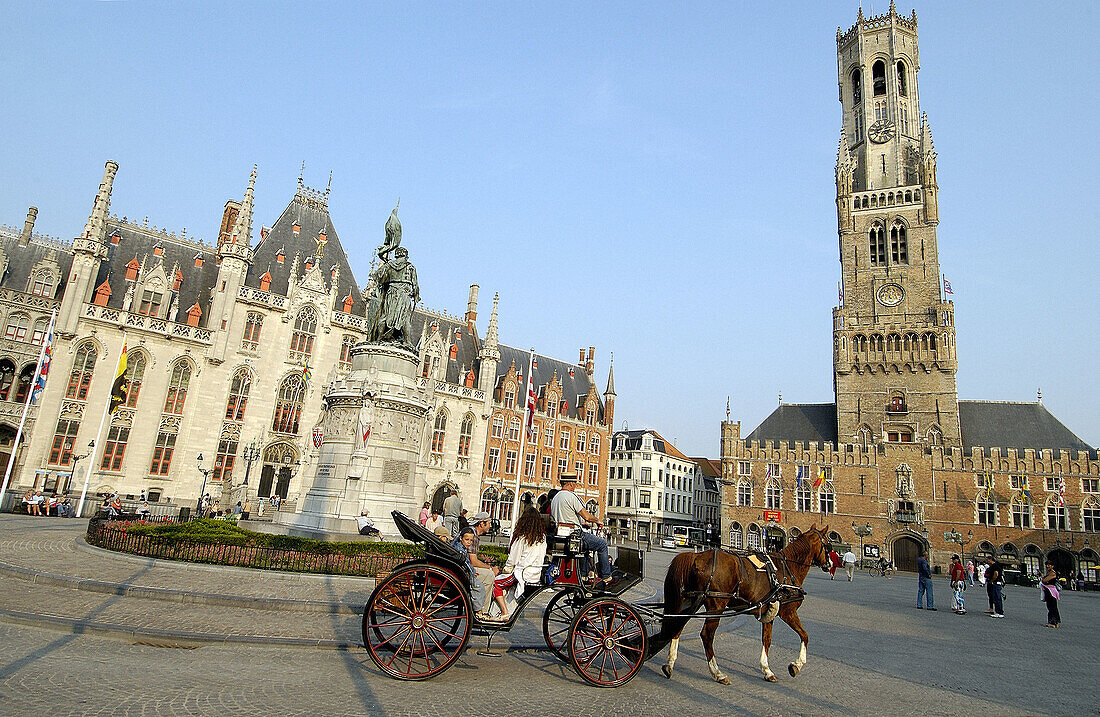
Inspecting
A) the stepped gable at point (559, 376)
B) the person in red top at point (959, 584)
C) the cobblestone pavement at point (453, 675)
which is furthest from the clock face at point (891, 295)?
the cobblestone pavement at point (453, 675)

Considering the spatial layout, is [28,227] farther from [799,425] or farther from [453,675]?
[799,425]

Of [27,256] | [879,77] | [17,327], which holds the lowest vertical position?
[17,327]

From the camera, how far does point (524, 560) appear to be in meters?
7.42

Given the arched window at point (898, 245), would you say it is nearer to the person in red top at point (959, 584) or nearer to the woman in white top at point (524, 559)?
the person in red top at point (959, 584)

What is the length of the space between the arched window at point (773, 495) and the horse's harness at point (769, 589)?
47.9m

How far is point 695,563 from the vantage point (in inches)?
307

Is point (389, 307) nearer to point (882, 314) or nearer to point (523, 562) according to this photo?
point (523, 562)

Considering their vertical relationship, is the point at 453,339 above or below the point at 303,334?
above

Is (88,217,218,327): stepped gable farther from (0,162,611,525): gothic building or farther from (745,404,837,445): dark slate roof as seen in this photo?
(745,404,837,445): dark slate roof

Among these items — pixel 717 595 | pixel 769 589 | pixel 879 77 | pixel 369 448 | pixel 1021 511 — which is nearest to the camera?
pixel 717 595

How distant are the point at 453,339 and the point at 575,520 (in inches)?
1692

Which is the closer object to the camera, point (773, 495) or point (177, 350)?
point (177, 350)

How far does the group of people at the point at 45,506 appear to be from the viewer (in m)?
25.1

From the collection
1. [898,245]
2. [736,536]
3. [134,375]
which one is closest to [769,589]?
[134,375]
